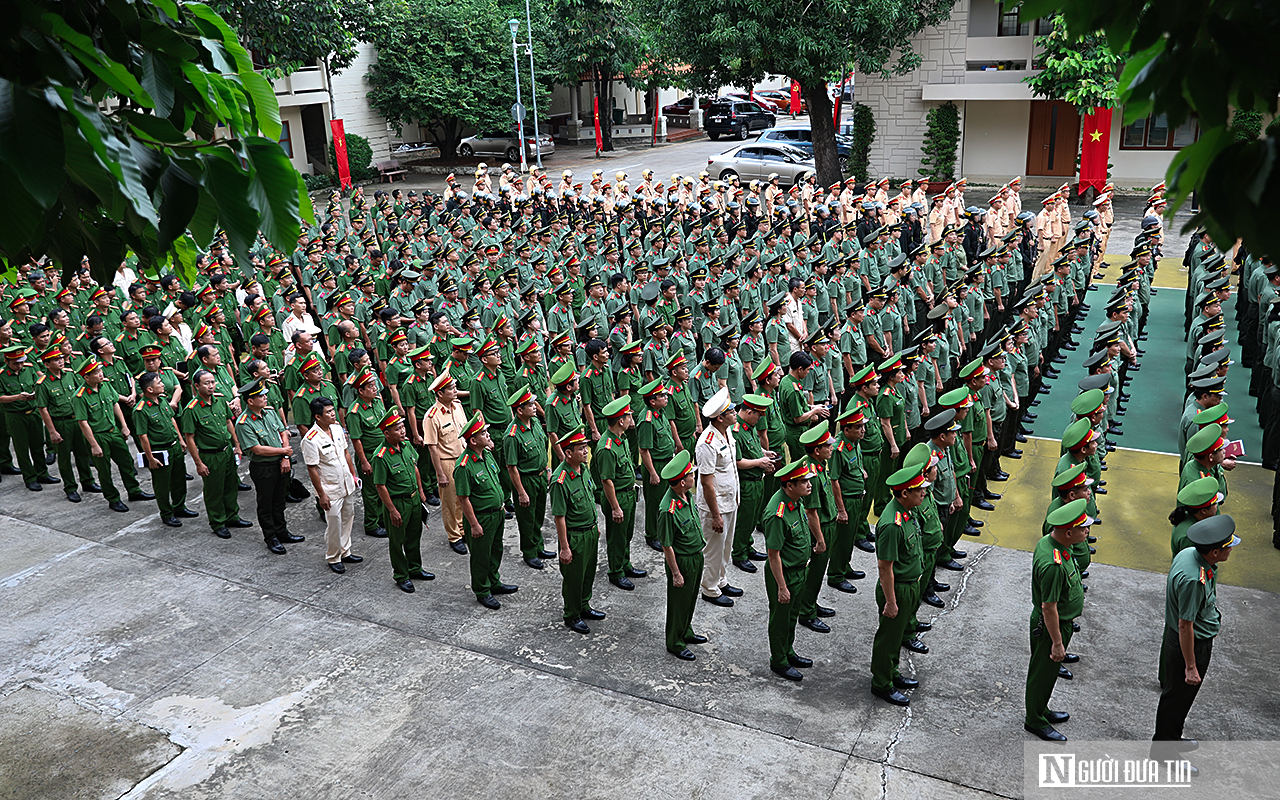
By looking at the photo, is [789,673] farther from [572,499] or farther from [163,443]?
[163,443]

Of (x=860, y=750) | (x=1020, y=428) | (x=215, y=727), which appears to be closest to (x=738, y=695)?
(x=860, y=750)

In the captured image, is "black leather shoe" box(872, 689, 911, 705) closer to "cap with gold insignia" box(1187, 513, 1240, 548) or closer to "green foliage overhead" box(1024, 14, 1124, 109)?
"cap with gold insignia" box(1187, 513, 1240, 548)

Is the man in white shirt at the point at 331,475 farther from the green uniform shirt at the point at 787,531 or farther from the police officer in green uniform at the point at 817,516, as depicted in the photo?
the police officer in green uniform at the point at 817,516

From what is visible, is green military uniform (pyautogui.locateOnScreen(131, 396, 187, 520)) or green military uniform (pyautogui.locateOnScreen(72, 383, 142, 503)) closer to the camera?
green military uniform (pyautogui.locateOnScreen(131, 396, 187, 520))

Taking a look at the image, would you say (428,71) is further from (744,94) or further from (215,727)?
(215,727)

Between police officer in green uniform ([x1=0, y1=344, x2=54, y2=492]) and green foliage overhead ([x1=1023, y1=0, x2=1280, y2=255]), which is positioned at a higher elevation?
green foliage overhead ([x1=1023, y1=0, x2=1280, y2=255])

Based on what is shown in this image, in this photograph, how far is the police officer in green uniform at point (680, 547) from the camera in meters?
5.97

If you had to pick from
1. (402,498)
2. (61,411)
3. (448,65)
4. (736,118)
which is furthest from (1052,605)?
(736,118)

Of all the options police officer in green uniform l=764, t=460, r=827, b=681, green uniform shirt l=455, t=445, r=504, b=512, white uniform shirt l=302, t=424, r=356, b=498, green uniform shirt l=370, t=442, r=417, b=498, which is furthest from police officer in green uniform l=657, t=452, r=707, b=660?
white uniform shirt l=302, t=424, r=356, b=498

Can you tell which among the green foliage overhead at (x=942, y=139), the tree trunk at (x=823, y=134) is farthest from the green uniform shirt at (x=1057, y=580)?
the green foliage overhead at (x=942, y=139)

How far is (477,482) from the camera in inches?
265

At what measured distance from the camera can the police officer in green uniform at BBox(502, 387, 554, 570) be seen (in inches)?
282

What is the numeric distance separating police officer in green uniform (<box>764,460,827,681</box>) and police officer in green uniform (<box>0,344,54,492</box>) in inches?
280

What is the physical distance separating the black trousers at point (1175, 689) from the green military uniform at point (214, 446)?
23.1 feet
